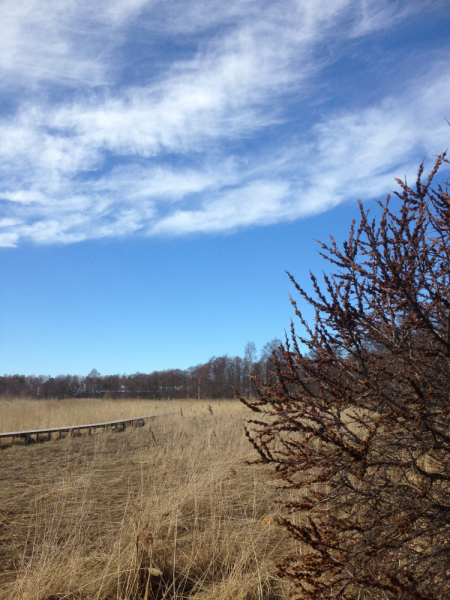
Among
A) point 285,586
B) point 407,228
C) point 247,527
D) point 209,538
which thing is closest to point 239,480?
point 247,527

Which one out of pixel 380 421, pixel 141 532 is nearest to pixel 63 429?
pixel 141 532

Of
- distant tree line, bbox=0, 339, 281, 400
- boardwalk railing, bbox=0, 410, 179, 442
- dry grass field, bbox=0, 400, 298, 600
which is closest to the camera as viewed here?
dry grass field, bbox=0, 400, 298, 600

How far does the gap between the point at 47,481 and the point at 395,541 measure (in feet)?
18.9

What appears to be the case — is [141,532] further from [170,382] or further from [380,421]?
[170,382]

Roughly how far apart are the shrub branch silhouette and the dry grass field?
2.73 feet

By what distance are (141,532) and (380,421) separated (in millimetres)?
2341

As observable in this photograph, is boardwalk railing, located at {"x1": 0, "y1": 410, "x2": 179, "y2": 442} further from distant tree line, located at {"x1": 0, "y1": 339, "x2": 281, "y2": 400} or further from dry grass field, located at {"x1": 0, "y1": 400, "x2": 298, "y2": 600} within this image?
distant tree line, located at {"x1": 0, "y1": 339, "x2": 281, "y2": 400}

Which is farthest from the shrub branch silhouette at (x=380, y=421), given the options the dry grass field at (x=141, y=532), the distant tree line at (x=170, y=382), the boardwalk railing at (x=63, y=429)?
Result: the distant tree line at (x=170, y=382)

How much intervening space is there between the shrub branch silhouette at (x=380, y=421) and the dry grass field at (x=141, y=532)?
2.73ft

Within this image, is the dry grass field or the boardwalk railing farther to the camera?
the boardwalk railing

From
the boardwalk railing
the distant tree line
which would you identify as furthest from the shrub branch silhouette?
the distant tree line

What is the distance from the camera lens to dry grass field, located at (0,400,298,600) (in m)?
2.84

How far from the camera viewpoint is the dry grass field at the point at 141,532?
2.84 m

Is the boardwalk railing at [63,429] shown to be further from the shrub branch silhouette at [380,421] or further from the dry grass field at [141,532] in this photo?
the shrub branch silhouette at [380,421]
